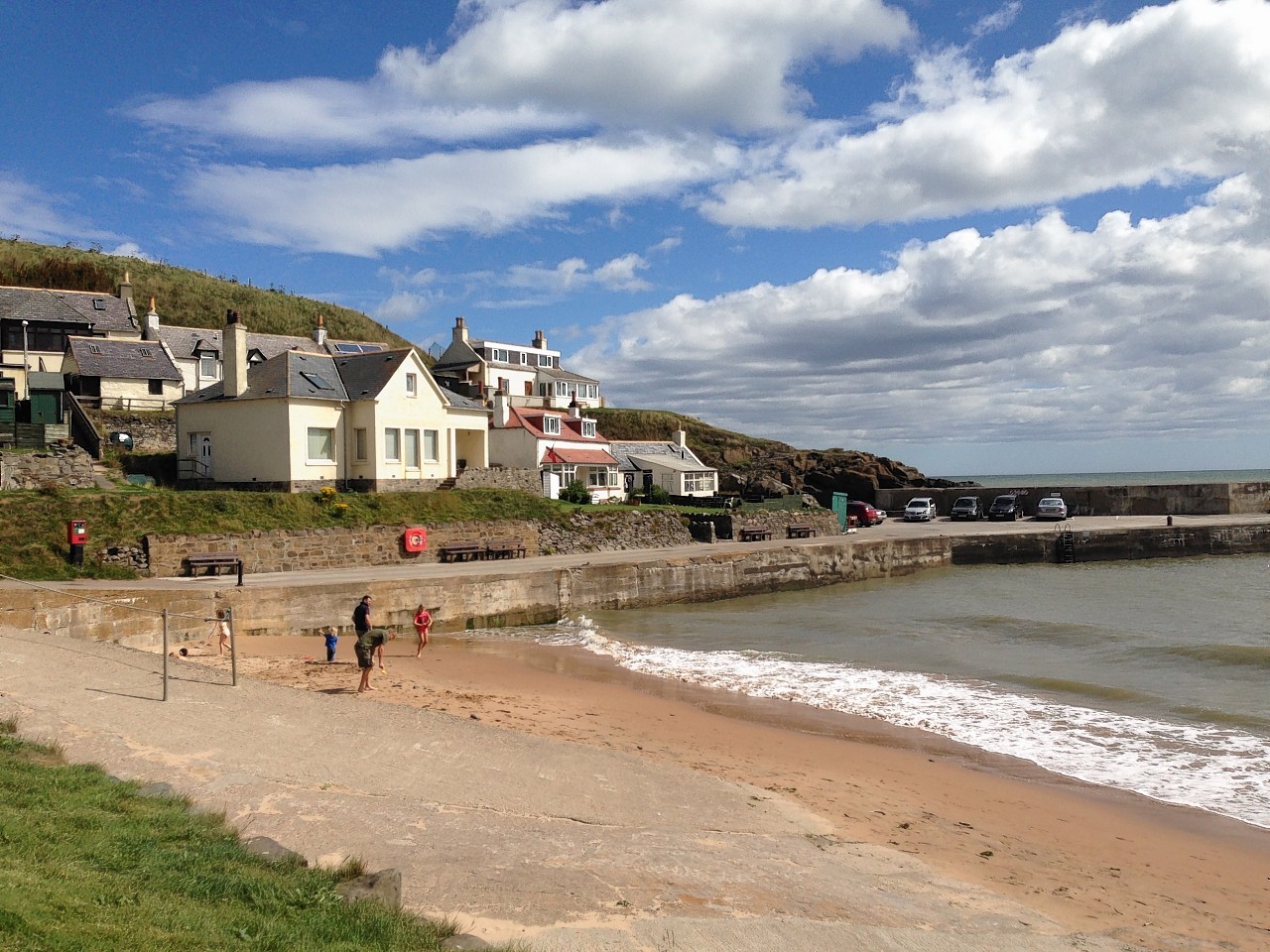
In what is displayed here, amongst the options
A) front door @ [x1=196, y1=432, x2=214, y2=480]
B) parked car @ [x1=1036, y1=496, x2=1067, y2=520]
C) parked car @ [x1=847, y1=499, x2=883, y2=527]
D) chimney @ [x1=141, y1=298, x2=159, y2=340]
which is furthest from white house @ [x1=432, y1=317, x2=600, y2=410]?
parked car @ [x1=1036, y1=496, x2=1067, y2=520]

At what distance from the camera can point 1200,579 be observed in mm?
36969

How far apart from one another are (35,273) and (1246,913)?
79156mm

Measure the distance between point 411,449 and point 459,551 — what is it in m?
5.91

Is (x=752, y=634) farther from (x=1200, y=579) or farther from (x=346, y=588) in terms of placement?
(x=1200, y=579)

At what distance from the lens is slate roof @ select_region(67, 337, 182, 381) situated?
41812 millimetres

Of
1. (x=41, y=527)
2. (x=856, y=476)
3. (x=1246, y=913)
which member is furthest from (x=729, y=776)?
(x=856, y=476)

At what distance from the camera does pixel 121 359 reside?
4312cm

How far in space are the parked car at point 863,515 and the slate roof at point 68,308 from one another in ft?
142

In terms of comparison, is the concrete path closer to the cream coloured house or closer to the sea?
the sea

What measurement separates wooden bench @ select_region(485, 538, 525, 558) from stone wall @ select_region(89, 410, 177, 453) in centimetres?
1568

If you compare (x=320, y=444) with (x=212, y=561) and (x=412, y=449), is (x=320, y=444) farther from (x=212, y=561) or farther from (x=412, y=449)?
(x=212, y=561)

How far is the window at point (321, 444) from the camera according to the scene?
31594mm

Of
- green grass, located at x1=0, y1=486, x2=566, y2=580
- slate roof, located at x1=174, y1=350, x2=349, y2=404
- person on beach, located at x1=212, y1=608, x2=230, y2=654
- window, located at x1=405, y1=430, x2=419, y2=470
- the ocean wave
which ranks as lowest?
the ocean wave

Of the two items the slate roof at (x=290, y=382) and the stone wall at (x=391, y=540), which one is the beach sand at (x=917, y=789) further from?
the slate roof at (x=290, y=382)
